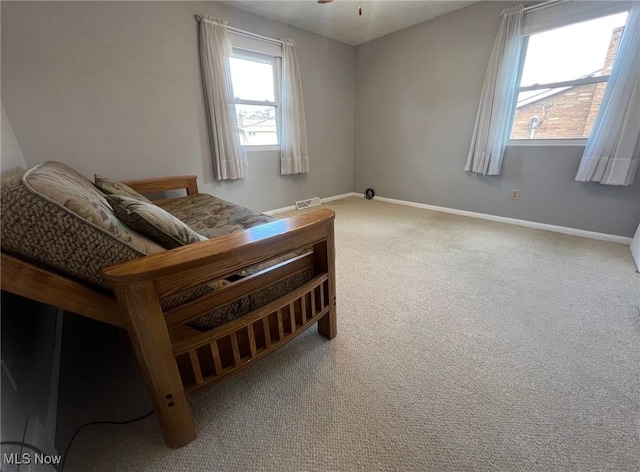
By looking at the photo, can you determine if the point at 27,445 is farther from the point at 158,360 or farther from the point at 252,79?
the point at 252,79

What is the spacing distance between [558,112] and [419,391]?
300 centimetres

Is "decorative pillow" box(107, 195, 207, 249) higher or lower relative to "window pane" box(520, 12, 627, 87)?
lower

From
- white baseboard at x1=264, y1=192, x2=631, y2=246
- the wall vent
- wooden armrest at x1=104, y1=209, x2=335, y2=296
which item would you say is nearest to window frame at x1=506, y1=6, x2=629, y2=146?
white baseboard at x1=264, y1=192, x2=631, y2=246

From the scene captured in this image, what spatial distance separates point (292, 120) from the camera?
3340 millimetres

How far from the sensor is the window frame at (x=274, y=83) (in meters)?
2.91

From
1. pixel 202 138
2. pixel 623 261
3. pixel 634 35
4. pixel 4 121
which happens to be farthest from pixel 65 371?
pixel 634 35

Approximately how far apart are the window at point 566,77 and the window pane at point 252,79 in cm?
275

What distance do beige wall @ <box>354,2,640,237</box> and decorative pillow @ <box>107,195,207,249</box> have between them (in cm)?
333

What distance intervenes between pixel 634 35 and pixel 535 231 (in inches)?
66.2

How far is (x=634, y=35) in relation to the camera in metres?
2.00

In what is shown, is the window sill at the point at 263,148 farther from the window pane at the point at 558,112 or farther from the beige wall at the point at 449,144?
the window pane at the point at 558,112

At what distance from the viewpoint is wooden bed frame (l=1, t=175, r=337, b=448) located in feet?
2.09

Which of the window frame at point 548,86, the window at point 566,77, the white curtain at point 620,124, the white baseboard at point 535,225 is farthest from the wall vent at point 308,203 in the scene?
the white curtain at point 620,124

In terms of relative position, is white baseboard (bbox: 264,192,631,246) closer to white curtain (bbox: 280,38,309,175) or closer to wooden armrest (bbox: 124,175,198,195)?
white curtain (bbox: 280,38,309,175)
